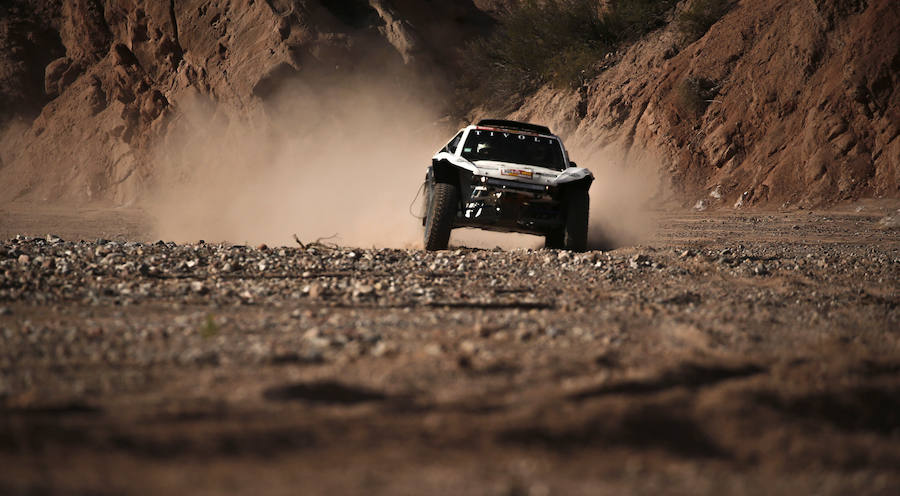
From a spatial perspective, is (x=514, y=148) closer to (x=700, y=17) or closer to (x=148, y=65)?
(x=700, y=17)

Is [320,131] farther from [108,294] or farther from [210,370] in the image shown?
[210,370]

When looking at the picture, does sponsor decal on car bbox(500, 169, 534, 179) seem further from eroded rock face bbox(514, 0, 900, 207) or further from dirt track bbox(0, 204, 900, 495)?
eroded rock face bbox(514, 0, 900, 207)

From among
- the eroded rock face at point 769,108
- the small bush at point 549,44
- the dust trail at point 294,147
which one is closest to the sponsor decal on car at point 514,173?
the dust trail at point 294,147

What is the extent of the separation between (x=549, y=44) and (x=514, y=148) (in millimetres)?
20002

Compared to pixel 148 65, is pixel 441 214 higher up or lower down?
lower down

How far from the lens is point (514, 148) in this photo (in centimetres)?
1053

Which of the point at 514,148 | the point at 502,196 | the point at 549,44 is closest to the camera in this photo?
the point at 502,196

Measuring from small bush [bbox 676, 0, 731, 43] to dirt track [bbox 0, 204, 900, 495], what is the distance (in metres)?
19.5

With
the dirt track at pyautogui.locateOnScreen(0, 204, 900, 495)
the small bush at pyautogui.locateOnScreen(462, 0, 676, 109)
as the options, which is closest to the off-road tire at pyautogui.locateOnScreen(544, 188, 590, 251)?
the dirt track at pyautogui.locateOnScreen(0, 204, 900, 495)

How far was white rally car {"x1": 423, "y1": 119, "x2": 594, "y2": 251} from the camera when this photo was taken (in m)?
9.57

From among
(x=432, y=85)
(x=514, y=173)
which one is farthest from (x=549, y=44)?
(x=514, y=173)

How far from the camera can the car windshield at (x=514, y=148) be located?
10.3 meters

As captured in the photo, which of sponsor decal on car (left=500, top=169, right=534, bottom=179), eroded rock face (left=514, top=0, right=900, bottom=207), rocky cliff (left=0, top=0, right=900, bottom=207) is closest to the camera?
sponsor decal on car (left=500, top=169, right=534, bottom=179)

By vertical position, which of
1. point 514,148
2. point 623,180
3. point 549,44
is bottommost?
point 514,148
